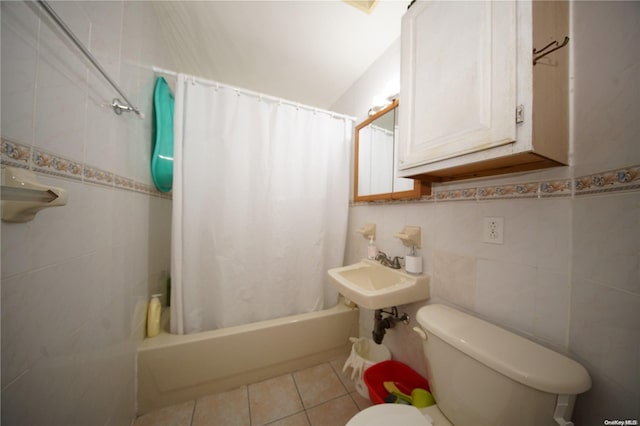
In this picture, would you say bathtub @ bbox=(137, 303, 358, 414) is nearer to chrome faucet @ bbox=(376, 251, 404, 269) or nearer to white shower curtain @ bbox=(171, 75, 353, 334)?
white shower curtain @ bbox=(171, 75, 353, 334)

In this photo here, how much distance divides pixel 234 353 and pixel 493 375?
4.09ft

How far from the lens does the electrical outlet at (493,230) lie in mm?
708

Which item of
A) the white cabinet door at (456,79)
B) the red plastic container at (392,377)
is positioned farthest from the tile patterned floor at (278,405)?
the white cabinet door at (456,79)

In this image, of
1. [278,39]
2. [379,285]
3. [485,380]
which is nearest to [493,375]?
[485,380]

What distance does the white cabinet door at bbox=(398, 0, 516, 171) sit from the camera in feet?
1.72

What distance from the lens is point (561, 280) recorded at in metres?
0.58

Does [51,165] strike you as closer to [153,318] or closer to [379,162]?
[153,318]

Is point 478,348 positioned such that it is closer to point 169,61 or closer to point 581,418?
point 581,418

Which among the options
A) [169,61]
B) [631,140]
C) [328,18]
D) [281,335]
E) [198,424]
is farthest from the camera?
[169,61]

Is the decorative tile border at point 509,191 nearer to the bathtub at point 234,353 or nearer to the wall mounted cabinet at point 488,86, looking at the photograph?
the wall mounted cabinet at point 488,86

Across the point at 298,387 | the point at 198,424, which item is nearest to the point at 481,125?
the point at 298,387

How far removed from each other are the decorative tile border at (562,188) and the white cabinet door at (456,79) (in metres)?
0.26

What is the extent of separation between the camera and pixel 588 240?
0.54 m

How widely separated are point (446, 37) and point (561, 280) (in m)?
0.88
